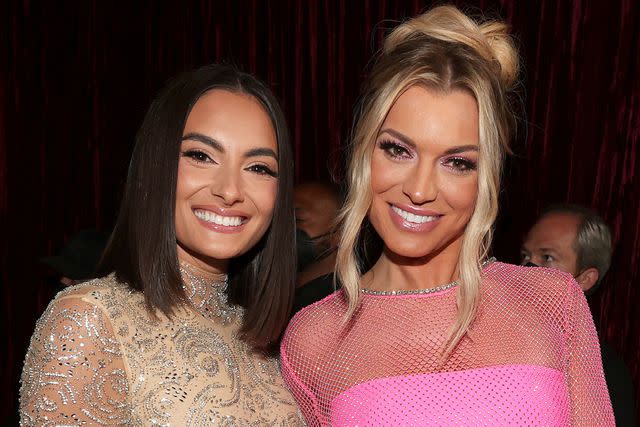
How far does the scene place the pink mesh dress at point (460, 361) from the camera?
1.98m

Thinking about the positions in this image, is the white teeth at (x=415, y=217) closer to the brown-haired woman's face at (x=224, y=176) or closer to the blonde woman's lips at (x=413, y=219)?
the blonde woman's lips at (x=413, y=219)

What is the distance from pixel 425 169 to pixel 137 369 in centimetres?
79

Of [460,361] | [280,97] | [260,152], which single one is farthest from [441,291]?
[280,97]

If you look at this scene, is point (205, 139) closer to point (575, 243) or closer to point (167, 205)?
point (167, 205)

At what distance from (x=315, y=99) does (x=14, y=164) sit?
1.85 metres

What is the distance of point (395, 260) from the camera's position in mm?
2229

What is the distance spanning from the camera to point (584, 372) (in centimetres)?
203

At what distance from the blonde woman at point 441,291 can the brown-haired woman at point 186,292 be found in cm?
17

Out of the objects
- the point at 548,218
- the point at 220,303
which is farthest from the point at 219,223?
the point at 548,218

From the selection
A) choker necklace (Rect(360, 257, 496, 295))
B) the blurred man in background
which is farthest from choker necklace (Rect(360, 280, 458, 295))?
the blurred man in background

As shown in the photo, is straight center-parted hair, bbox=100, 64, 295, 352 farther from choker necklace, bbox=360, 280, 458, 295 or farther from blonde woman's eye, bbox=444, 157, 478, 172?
blonde woman's eye, bbox=444, 157, 478, 172

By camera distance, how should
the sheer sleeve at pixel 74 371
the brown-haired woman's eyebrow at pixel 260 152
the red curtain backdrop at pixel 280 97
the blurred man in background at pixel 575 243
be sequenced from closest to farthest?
the sheer sleeve at pixel 74 371 → the brown-haired woman's eyebrow at pixel 260 152 → the blurred man in background at pixel 575 243 → the red curtain backdrop at pixel 280 97

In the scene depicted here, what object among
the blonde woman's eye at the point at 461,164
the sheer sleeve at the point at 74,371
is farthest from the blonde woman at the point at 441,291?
the sheer sleeve at the point at 74,371

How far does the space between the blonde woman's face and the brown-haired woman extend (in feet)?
0.93
